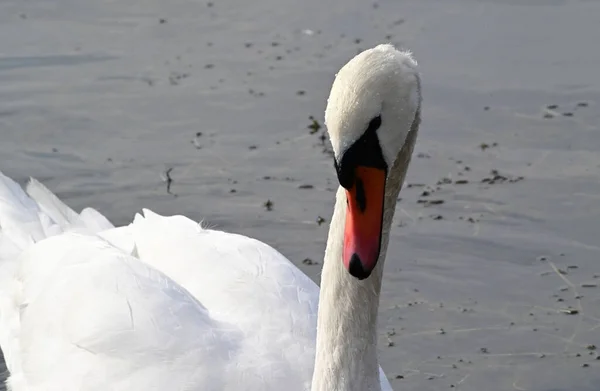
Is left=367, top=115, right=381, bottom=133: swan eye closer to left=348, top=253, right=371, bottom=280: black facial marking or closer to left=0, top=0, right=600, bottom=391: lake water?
left=348, top=253, right=371, bottom=280: black facial marking

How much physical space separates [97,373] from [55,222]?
1.55m

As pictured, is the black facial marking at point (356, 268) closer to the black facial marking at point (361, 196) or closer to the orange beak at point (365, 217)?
the orange beak at point (365, 217)

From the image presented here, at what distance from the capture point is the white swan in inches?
165

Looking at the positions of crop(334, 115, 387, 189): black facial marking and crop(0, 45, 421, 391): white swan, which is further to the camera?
crop(0, 45, 421, 391): white swan

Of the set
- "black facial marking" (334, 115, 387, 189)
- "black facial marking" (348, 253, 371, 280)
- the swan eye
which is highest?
the swan eye

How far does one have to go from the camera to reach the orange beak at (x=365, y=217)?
4.17m

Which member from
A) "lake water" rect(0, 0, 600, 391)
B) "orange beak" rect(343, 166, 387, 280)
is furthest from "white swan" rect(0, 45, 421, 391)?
"lake water" rect(0, 0, 600, 391)

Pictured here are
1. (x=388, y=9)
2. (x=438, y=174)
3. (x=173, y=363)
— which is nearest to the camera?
(x=173, y=363)

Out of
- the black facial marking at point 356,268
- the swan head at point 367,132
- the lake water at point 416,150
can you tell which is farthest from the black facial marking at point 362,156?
the lake water at point 416,150

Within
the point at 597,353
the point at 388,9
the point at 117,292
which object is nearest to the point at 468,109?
the point at 388,9

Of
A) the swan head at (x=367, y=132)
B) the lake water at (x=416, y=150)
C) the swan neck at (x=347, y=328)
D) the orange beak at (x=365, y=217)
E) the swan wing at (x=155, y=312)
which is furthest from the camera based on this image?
the lake water at (x=416, y=150)

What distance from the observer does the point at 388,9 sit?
11.2 metres

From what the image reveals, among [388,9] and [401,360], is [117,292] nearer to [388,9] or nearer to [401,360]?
[401,360]

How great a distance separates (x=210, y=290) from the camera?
19.0 feet
